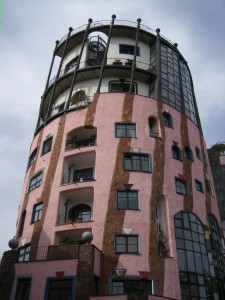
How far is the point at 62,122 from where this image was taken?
35688 millimetres

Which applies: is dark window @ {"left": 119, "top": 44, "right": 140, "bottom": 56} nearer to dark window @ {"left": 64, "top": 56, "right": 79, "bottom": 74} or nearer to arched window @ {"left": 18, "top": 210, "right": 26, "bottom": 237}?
dark window @ {"left": 64, "top": 56, "right": 79, "bottom": 74}

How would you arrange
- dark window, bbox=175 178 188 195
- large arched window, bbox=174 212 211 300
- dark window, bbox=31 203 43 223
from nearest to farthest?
large arched window, bbox=174 212 211 300, dark window, bbox=31 203 43 223, dark window, bbox=175 178 188 195

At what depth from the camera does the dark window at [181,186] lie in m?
31.4

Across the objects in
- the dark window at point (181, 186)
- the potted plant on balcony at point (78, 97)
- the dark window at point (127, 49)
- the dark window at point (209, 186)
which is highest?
the dark window at point (127, 49)

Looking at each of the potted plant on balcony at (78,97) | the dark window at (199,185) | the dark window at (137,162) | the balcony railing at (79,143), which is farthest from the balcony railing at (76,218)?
the potted plant on balcony at (78,97)

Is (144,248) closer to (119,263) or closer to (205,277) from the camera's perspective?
(119,263)

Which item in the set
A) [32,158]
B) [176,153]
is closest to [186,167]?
[176,153]

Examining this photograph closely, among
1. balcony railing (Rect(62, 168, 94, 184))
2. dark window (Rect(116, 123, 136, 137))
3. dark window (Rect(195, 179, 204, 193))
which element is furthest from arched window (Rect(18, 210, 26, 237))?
dark window (Rect(195, 179, 204, 193))

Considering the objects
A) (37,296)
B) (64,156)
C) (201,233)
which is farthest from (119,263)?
(64,156)

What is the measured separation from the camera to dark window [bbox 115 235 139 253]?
87.9 ft

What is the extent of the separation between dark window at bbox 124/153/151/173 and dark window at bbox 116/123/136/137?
213cm

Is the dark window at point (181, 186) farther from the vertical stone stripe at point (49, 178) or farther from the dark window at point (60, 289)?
the dark window at point (60, 289)

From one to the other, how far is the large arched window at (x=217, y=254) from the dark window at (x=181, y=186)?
11.9 feet

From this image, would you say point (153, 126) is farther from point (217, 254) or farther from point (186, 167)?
point (217, 254)
